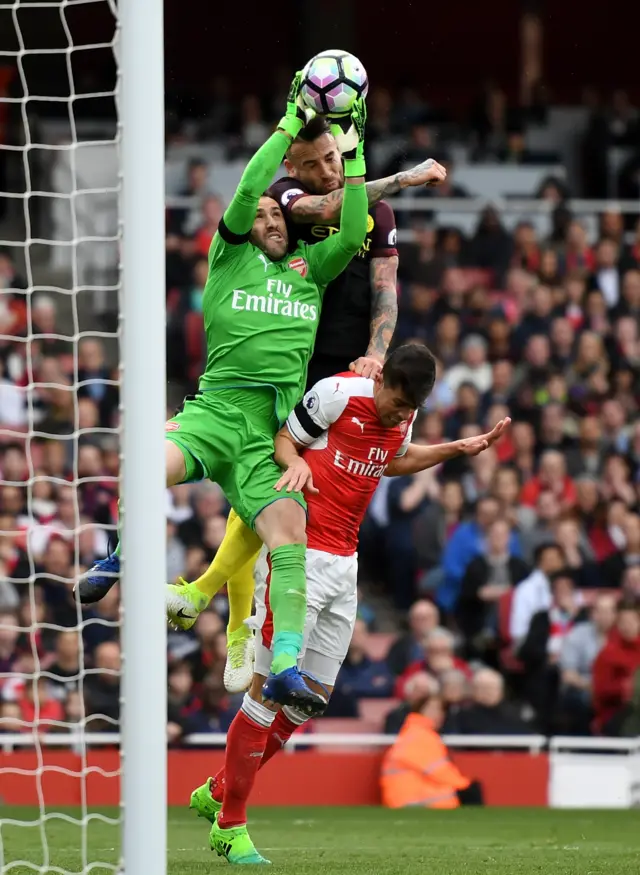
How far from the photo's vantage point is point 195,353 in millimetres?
14023

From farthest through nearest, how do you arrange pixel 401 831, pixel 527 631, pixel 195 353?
pixel 195 353 → pixel 527 631 → pixel 401 831

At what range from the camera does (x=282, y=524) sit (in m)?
6.63

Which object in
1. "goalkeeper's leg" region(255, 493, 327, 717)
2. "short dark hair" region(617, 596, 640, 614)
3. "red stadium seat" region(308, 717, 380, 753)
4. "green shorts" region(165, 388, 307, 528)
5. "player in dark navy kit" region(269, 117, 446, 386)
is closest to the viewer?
"goalkeeper's leg" region(255, 493, 327, 717)

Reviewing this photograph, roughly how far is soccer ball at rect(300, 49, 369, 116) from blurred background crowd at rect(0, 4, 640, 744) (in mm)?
4758

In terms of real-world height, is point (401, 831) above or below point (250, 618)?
below

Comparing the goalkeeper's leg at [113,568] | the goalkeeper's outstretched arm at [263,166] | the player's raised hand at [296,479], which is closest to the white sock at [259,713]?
the goalkeeper's leg at [113,568]

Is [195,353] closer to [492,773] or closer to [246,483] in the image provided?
[492,773]

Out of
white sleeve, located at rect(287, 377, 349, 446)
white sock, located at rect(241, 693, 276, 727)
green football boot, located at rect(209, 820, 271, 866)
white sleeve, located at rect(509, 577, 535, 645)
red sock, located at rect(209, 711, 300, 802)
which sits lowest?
white sleeve, located at rect(509, 577, 535, 645)

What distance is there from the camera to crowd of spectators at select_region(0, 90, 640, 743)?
11.9 metres

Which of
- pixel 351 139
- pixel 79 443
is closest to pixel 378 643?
pixel 79 443

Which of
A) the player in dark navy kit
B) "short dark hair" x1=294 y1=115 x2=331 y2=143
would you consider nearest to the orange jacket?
the player in dark navy kit

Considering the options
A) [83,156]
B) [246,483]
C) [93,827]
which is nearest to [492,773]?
[93,827]

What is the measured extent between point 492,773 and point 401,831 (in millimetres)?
2359

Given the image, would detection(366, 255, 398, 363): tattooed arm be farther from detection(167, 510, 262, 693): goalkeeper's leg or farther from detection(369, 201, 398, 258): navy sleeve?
detection(167, 510, 262, 693): goalkeeper's leg
